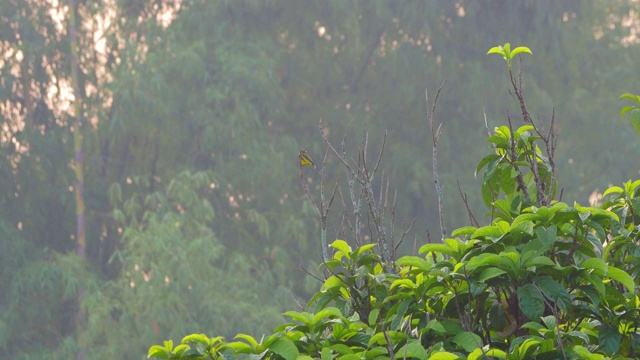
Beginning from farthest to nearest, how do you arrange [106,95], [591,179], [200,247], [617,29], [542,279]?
[617,29]
[591,179]
[106,95]
[200,247]
[542,279]

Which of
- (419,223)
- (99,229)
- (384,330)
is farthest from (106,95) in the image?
(384,330)

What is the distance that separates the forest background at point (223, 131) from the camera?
1160 centimetres

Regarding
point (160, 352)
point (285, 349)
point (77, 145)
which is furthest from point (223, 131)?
point (285, 349)

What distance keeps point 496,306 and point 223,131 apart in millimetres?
11024

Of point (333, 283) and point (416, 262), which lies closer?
point (416, 262)

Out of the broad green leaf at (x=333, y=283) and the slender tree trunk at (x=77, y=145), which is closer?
the broad green leaf at (x=333, y=283)

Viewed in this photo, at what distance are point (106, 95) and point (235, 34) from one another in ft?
5.93

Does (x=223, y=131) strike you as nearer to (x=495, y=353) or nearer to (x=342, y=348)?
(x=342, y=348)

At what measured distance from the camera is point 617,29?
1475 centimetres

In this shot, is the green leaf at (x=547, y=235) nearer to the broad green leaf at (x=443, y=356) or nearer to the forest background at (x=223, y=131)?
the broad green leaf at (x=443, y=356)

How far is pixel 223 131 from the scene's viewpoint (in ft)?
41.4

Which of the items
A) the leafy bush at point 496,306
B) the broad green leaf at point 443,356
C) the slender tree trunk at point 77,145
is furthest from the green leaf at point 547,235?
the slender tree trunk at point 77,145

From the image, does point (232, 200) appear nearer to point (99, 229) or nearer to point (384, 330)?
point (99, 229)

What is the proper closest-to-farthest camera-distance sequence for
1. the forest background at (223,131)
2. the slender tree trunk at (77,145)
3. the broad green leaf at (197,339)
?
the broad green leaf at (197,339)
the forest background at (223,131)
the slender tree trunk at (77,145)
